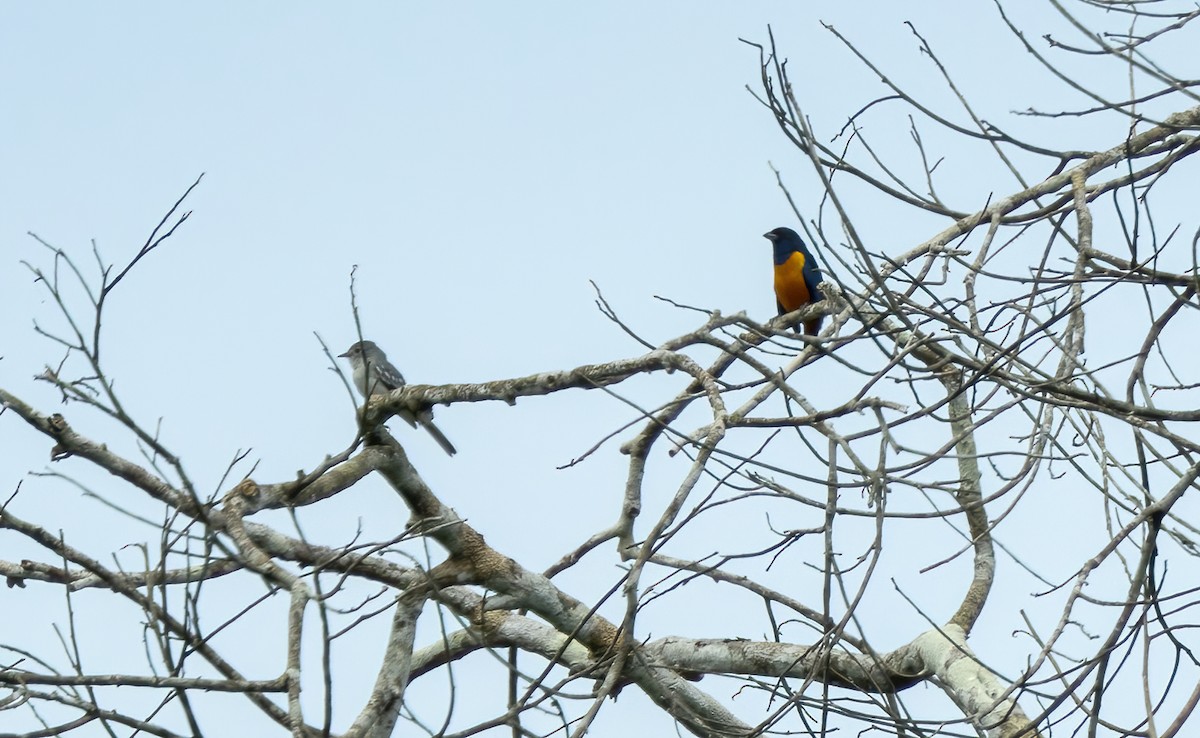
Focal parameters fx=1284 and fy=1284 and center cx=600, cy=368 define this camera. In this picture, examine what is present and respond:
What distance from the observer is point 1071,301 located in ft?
8.82

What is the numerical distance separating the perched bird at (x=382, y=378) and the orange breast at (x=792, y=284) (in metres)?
3.08

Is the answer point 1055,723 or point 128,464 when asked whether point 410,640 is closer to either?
point 128,464

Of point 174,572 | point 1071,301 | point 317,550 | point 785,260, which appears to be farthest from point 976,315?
point 785,260

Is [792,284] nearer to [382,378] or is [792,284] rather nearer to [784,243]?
[784,243]

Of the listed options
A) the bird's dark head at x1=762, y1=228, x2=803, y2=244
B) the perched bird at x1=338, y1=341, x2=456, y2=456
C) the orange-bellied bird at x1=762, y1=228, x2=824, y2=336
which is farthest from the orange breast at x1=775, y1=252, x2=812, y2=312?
the perched bird at x1=338, y1=341, x2=456, y2=456

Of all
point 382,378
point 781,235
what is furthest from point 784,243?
point 382,378

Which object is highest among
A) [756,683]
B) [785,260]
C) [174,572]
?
[785,260]

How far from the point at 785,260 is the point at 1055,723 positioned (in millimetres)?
6450

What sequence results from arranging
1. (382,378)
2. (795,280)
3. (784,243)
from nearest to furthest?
(382,378), (795,280), (784,243)

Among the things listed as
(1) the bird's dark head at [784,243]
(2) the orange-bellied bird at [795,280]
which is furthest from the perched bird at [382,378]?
(1) the bird's dark head at [784,243]

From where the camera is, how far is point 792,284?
335 inches

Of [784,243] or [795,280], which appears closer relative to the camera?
[795,280]

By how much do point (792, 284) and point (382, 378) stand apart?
354 cm

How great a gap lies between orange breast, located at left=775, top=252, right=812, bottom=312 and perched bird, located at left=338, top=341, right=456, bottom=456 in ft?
10.1
